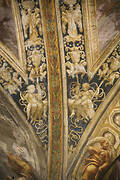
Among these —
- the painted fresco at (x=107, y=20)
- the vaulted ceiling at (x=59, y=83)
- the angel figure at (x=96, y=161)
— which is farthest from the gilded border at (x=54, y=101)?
the painted fresco at (x=107, y=20)

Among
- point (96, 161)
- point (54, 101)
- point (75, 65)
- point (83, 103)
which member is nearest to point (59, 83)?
point (54, 101)

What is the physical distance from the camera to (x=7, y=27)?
707cm

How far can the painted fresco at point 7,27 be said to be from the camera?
22.4ft

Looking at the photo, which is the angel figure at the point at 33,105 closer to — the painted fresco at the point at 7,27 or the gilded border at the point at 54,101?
the gilded border at the point at 54,101

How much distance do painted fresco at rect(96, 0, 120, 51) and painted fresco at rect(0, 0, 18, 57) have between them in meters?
1.82

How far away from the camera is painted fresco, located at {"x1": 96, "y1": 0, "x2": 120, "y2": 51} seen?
6.65 metres

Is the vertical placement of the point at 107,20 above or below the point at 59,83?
above

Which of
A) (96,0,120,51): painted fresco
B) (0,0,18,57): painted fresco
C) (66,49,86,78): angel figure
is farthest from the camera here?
(66,49,86,78): angel figure

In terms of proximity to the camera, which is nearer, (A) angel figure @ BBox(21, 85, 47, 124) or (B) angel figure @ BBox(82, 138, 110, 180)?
(B) angel figure @ BBox(82, 138, 110, 180)

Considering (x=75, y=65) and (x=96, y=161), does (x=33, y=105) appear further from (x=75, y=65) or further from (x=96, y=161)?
(x=96, y=161)

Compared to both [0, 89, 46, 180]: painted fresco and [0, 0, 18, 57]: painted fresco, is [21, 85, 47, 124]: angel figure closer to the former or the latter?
[0, 89, 46, 180]: painted fresco

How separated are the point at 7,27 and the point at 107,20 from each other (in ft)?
6.96

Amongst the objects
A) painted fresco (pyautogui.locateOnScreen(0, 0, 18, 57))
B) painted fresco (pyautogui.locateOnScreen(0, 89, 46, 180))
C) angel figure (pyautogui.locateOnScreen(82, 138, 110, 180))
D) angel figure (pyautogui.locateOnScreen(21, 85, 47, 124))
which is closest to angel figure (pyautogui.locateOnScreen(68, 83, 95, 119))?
angel figure (pyautogui.locateOnScreen(21, 85, 47, 124))

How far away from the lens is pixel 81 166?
6.93m
